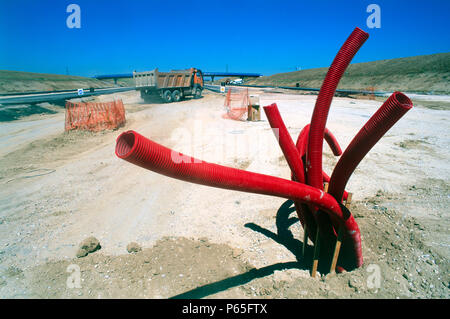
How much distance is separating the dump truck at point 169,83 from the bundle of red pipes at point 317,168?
1869 cm

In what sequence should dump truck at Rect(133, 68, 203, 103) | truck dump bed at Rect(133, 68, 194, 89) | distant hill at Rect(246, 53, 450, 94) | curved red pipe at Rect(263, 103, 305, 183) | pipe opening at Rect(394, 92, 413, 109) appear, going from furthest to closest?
distant hill at Rect(246, 53, 450, 94), dump truck at Rect(133, 68, 203, 103), truck dump bed at Rect(133, 68, 194, 89), curved red pipe at Rect(263, 103, 305, 183), pipe opening at Rect(394, 92, 413, 109)

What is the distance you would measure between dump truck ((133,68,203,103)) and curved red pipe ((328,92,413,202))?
62.8 ft

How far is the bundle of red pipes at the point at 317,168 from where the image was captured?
1.19 meters

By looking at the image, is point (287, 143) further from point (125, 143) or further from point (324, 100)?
point (125, 143)

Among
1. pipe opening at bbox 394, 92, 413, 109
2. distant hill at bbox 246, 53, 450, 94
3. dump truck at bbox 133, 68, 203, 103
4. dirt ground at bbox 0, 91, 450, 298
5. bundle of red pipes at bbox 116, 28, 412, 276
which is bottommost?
dirt ground at bbox 0, 91, 450, 298

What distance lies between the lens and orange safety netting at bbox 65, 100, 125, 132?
1161 centimetres

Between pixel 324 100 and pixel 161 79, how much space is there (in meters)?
19.5

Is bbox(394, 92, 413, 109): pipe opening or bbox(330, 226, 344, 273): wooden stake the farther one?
bbox(330, 226, 344, 273): wooden stake

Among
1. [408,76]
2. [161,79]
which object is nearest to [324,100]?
[161,79]

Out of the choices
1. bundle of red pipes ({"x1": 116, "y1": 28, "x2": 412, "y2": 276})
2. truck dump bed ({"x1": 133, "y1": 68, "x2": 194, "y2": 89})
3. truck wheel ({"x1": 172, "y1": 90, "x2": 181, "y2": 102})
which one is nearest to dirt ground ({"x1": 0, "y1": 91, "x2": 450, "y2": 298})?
bundle of red pipes ({"x1": 116, "y1": 28, "x2": 412, "y2": 276})

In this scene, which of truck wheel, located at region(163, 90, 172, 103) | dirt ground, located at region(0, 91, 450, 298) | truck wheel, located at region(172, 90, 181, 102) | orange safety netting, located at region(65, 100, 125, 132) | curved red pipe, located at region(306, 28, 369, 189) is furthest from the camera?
truck wheel, located at region(172, 90, 181, 102)

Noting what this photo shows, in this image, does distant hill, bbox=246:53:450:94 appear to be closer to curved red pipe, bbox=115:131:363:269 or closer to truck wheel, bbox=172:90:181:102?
truck wheel, bbox=172:90:181:102
